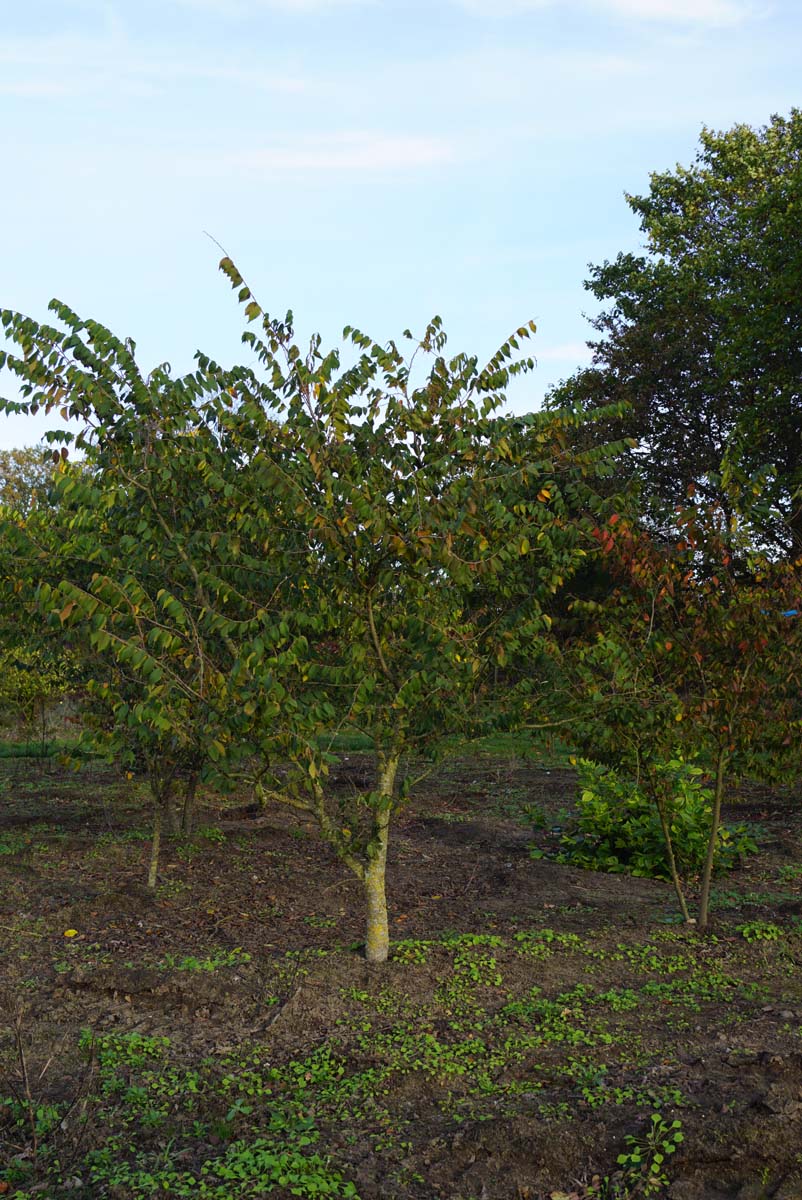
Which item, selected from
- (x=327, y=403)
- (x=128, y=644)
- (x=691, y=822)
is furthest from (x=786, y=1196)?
(x=691, y=822)

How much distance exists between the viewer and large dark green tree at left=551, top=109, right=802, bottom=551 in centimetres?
2094

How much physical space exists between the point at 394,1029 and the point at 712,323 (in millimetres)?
23475

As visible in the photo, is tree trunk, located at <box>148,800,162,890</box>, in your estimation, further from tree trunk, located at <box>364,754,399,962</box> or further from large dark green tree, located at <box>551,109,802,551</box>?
large dark green tree, located at <box>551,109,802,551</box>

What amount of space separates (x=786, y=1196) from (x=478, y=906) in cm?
416

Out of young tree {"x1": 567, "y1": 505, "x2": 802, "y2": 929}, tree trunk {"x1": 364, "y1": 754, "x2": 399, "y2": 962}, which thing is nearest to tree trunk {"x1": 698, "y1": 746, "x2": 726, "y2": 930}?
young tree {"x1": 567, "y1": 505, "x2": 802, "y2": 929}

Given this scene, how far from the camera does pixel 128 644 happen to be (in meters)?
4.27

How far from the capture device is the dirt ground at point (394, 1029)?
364 centimetres

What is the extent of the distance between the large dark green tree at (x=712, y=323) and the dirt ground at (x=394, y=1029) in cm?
1490

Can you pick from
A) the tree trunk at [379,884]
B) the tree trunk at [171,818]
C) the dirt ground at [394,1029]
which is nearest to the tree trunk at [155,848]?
the dirt ground at [394,1029]

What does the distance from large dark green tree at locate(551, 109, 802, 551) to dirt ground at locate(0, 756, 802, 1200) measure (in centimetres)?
1490

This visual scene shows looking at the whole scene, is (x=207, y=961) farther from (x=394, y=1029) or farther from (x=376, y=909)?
(x=394, y=1029)

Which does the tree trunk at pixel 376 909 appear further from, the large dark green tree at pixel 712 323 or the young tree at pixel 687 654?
the large dark green tree at pixel 712 323

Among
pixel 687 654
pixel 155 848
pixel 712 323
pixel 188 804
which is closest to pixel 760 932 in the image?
pixel 687 654

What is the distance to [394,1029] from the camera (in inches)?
197
